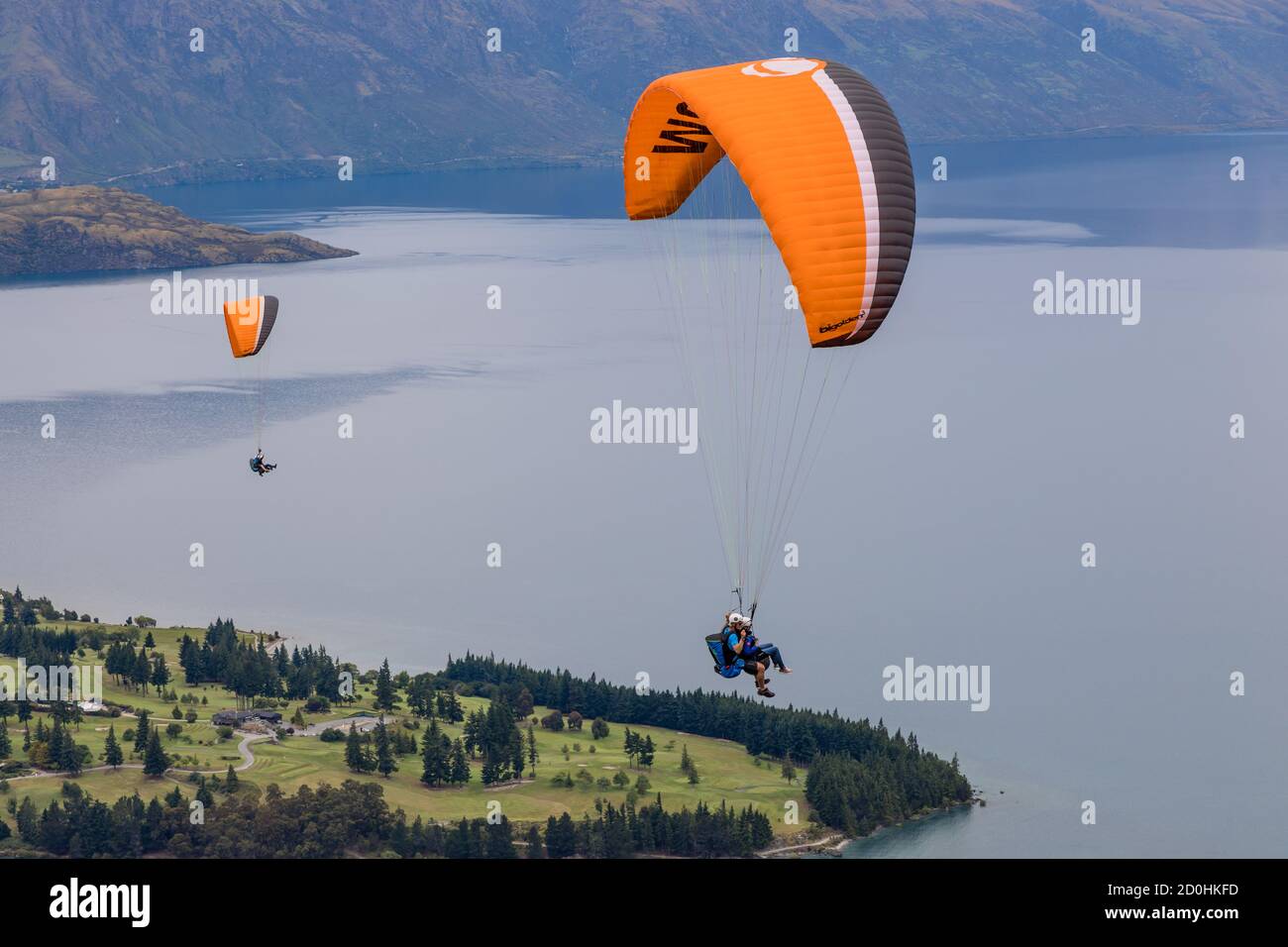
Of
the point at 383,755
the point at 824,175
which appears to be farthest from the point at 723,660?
the point at 383,755

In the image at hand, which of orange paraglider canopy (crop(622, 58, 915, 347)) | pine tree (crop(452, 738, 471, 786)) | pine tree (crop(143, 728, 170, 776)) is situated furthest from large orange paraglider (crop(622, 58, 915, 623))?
pine tree (crop(143, 728, 170, 776))

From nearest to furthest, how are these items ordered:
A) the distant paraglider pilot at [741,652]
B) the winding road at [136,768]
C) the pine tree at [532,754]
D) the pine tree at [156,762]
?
the distant paraglider pilot at [741,652] < the winding road at [136,768] < the pine tree at [156,762] < the pine tree at [532,754]

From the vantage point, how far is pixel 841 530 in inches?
4744

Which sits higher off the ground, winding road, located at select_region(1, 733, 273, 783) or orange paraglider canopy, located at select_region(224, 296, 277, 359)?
orange paraglider canopy, located at select_region(224, 296, 277, 359)

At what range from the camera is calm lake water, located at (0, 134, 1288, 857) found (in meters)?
89.8

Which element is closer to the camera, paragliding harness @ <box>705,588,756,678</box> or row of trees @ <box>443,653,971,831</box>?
paragliding harness @ <box>705,588,756,678</box>

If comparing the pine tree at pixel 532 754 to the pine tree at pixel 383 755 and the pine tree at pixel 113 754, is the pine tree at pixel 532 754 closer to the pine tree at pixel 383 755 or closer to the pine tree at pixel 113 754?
the pine tree at pixel 383 755

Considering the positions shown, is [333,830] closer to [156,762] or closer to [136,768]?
[156,762]

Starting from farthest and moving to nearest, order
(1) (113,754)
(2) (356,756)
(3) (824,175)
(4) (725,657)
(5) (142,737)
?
(5) (142,737)
(2) (356,756)
(1) (113,754)
(4) (725,657)
(3) (824,175)

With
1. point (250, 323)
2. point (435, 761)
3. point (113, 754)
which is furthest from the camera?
point (250, 323)

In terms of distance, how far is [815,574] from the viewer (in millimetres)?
111062

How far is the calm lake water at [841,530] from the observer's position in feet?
295

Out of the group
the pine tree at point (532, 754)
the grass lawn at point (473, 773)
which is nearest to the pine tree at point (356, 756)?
the grass lawn at point (473, 773)

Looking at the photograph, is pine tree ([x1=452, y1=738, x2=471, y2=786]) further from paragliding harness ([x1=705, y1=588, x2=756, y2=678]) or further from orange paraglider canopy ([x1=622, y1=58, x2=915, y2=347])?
orange paraglider canopy ([x1=622, y1=58, x2=915, y2=347])
